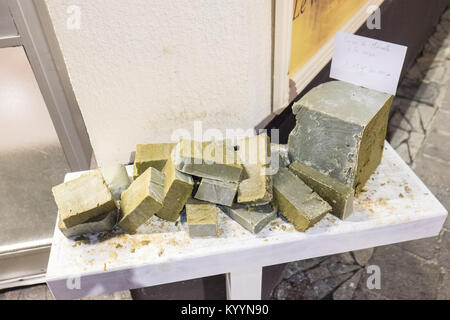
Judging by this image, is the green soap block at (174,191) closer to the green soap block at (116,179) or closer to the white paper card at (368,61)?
the green soap block at (116,179)

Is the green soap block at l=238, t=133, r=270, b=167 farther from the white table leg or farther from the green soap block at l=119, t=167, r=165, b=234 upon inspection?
the white table leg

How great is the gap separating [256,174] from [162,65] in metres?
0.46

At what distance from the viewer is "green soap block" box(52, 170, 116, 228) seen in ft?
3.41

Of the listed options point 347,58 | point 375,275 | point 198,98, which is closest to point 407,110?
point 375,275

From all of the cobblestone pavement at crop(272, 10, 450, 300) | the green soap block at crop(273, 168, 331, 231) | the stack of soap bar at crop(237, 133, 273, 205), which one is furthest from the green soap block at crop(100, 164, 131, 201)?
the cobblestone pavement at crop(272, 10, 450, 300)

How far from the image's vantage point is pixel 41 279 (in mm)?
2207

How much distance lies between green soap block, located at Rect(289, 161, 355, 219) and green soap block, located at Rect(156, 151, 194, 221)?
14.1 inches

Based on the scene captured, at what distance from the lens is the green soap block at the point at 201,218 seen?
3.51ft

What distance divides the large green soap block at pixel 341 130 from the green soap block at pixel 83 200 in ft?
2.07

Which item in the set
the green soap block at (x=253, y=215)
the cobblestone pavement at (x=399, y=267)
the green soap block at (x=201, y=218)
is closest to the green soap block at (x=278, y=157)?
the green soap block at (x=253, y=215)

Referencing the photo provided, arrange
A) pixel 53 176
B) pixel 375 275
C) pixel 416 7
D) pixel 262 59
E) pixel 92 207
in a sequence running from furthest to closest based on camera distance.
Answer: pixel 416 7
pixel 375 275
pixel 53 176
pixel 262 59
pixel 92 207

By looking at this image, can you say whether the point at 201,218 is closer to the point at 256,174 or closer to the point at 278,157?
the point at 256,174

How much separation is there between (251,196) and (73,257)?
1.85ft

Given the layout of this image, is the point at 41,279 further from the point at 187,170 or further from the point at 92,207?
the point at 187,170
